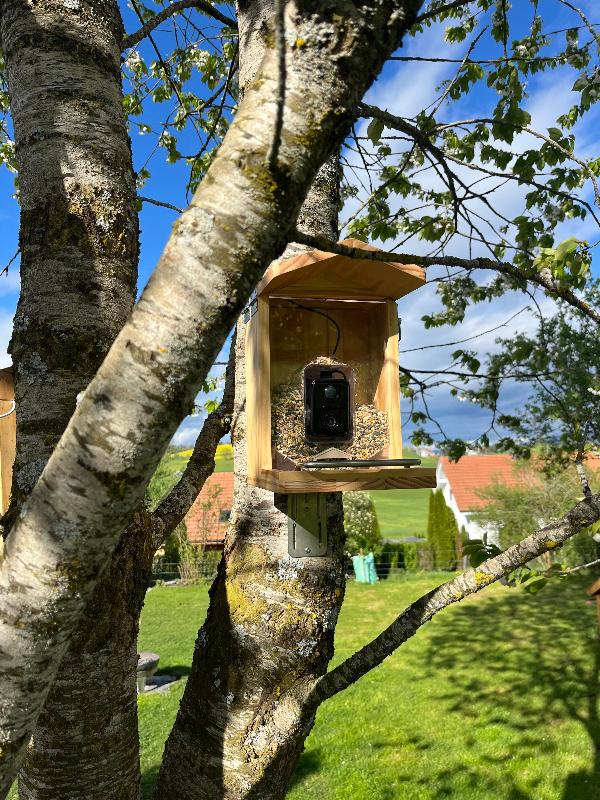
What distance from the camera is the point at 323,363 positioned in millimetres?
2465

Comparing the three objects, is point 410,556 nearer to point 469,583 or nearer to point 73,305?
point 469,583

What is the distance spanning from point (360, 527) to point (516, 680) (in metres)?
9.03

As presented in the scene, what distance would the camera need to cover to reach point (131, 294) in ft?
7.02

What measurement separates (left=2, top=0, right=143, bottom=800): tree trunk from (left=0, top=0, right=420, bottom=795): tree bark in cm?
79

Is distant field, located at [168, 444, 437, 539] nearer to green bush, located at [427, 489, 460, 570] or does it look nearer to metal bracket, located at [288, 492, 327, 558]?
green bush, located at [427, 489, 460, 570]

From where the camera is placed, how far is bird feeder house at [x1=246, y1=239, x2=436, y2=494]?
2.22 m

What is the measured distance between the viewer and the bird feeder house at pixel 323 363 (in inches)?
87.4

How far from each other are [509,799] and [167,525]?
16.3 ft

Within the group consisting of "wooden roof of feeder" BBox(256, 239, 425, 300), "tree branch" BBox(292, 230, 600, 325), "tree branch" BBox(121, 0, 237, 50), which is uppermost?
"tree branch" BBox(121, 0, 237, 50)

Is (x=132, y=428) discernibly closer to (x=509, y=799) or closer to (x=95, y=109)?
(x=95, y=109)

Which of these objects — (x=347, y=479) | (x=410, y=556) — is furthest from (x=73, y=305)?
(x=410, y=556)

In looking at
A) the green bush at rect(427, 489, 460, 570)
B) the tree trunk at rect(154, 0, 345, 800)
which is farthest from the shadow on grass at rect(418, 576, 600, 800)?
the tree trunk at rect(154, 0, 345, 800)

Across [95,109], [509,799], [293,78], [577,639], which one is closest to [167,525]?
[95,109]

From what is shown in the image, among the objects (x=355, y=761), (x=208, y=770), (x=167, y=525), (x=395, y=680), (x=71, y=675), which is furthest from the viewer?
(x=395, y=680)
